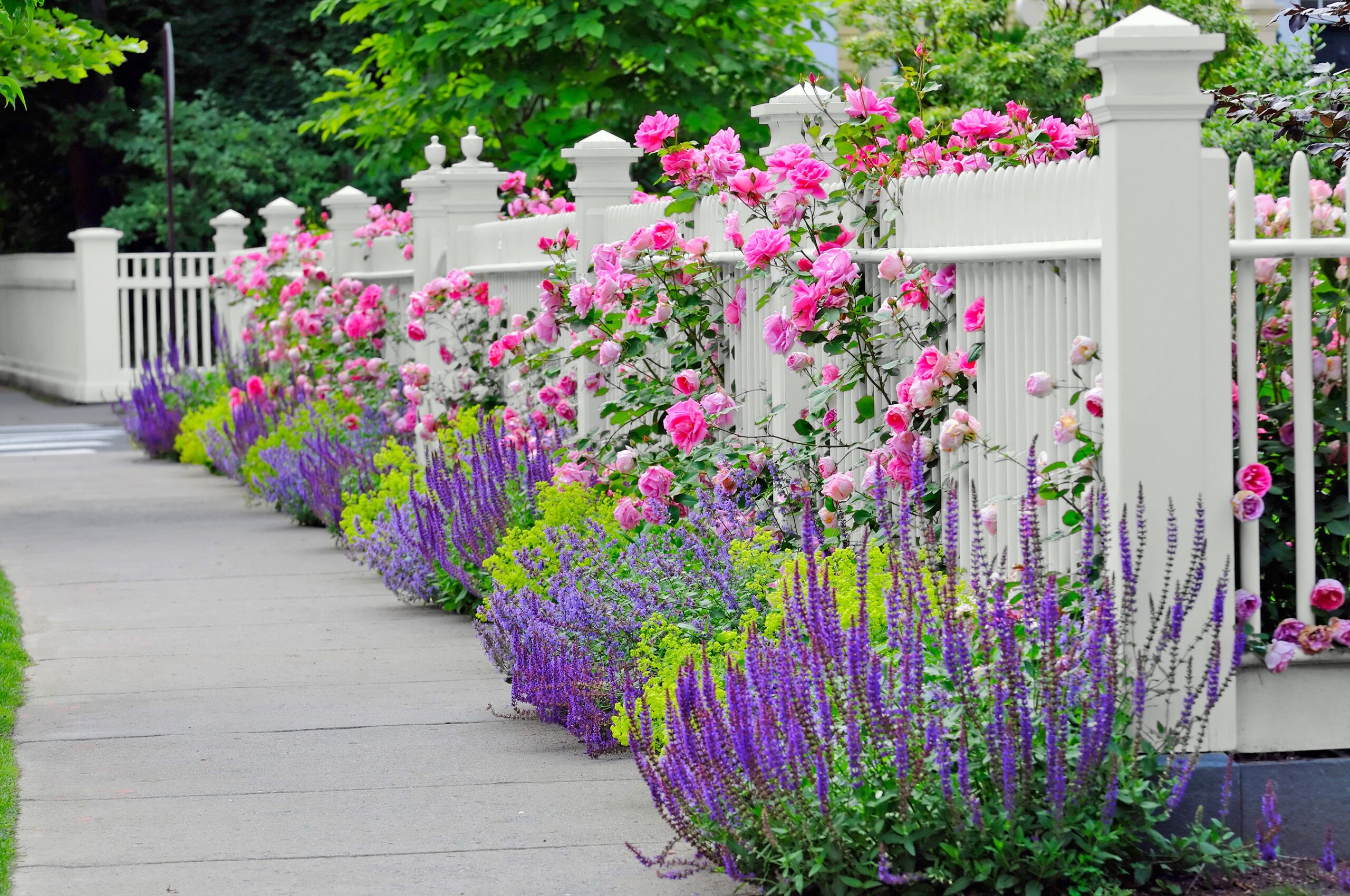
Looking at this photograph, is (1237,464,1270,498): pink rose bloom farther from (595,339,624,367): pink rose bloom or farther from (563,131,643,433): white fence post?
(563,131,643,433): white fence post

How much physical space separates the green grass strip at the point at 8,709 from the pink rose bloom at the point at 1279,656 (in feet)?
8.91

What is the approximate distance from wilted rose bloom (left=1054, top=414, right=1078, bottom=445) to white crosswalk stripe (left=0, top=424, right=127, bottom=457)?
1291cm

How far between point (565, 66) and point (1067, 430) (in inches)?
490

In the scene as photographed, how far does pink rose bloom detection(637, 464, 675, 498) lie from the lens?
6188 millimetres

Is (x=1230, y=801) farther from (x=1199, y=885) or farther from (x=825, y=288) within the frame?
(x=825, y=288)

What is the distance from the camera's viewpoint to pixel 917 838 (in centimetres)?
360

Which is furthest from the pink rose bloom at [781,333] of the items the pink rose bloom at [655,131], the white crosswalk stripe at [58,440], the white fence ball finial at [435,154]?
the white crosswalk stripe at [58,440]

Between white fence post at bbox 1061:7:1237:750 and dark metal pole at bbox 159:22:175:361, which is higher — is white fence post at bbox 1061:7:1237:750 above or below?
below

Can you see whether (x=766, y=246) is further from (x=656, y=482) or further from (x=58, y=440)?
(x=58, y=440)

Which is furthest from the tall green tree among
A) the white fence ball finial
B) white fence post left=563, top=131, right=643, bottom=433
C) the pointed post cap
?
white fence post left=563, top=131, right=643, bottom=433

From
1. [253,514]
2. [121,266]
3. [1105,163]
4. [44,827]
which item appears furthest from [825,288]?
[121,266]

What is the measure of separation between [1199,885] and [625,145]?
16.6 feet

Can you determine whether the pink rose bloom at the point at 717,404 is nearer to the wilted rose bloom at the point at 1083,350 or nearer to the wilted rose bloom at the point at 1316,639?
the wilted rose bloom at the point at 1083,350

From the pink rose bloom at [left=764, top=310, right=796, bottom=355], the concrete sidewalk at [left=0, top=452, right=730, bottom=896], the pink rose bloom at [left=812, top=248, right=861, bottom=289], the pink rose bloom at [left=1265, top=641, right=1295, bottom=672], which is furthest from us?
the pink rose bloom at [left=764, top=310, right=796, bottom=355]
